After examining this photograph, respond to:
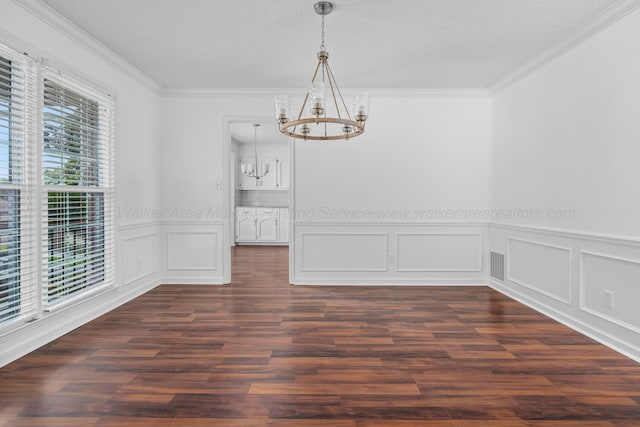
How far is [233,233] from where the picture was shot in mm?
8734

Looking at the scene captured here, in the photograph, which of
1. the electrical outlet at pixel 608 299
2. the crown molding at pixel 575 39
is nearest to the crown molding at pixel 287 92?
the crown molding at pixel 575 39

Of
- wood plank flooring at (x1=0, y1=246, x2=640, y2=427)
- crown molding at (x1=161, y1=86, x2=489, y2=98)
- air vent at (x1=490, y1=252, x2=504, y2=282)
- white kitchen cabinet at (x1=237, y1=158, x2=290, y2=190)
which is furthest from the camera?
white kitchen cabinet at (x1=237, y1=158, x2=290, y2=190)

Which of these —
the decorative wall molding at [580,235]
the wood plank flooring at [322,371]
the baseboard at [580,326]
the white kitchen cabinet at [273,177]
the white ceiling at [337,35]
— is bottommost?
the wood plank flooring at [322,371]

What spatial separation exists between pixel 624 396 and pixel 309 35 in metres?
3.33

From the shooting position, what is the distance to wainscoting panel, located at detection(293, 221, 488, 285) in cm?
484

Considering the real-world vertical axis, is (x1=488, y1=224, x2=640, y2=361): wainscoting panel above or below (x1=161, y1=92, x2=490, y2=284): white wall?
below

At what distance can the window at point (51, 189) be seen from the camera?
2.55 m

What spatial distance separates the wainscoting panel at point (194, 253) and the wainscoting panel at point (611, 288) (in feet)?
12.9

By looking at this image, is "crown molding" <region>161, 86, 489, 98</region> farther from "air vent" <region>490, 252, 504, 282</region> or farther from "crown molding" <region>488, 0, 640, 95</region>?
"air vent" <region>490, 252, 504, 282</region>

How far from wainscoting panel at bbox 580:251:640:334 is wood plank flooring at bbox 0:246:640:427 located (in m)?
0.26

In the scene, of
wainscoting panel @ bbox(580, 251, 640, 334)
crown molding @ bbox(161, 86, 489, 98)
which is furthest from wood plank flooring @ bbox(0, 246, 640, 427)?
crown molding @ bbox(161, 86, 489, 98)

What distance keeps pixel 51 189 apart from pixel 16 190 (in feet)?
1.07

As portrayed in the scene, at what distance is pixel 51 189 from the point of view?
9.64 ft

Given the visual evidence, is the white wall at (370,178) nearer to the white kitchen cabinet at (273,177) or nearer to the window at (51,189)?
the window at (51,189)
